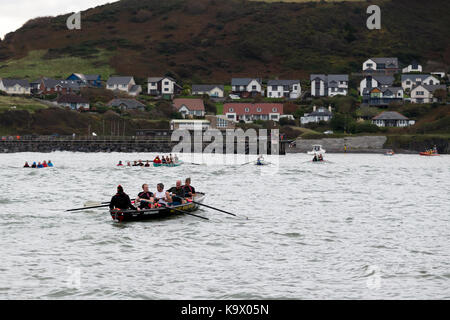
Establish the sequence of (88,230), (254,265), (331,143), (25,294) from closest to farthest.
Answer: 1. (25,294)
2. (254,265)
3. (88,230)
4. (331,143)

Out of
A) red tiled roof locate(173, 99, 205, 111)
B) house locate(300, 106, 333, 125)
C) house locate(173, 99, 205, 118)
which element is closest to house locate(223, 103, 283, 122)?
house locate(173, 99, 205, 118)

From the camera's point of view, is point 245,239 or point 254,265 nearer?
point 254,265

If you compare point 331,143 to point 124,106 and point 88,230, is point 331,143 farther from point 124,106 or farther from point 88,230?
point 88,230

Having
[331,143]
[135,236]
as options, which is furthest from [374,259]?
[331,143]

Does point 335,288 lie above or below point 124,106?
below

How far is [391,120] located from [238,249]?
141 m

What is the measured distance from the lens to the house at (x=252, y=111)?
588 feet

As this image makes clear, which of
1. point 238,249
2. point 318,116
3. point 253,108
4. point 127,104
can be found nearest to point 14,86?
point 127,104

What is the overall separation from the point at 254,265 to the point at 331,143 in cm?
11752

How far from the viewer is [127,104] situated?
179 metres

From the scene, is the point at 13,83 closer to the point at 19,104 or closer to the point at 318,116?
the point at 19,104

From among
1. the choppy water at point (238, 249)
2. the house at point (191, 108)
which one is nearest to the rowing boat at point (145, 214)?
the choppy water at point (238, 249)
